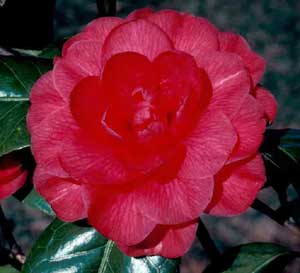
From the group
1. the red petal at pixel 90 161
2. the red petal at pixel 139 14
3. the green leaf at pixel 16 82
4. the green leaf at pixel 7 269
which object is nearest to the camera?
the red petal at pixel 90 161

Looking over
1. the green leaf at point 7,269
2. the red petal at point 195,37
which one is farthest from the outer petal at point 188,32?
the green leaf at point 7,269

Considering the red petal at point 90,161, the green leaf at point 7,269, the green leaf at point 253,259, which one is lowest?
the green leaf at point 7,269

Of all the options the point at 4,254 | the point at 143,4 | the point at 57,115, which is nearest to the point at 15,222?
the point at 4,254

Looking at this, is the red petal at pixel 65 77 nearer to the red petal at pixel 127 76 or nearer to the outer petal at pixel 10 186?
the red petal at pixel 127 76

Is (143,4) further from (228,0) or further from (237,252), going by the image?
(237,252)

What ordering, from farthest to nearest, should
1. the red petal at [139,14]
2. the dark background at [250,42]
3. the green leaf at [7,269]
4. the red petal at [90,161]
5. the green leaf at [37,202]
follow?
the dark background at [250,42] < the green leaf at [7,269] < the green leaf at [37,202] < the red petal at [139,14] < the red petal at [90,161]

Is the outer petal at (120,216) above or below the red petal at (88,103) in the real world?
below

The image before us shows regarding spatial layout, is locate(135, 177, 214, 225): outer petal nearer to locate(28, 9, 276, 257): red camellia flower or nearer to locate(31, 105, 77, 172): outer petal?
locate(28, 9, 276, 257): red camellia flower

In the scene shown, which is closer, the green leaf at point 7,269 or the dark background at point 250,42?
the green leaf at point 7,269
